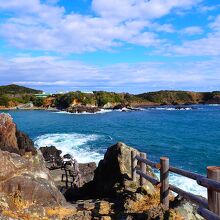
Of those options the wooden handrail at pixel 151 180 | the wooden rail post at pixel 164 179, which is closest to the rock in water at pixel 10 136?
the wooden handrail at pixel 151 180

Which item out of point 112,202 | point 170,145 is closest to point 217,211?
point 112,202

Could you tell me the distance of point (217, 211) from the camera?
6770mm

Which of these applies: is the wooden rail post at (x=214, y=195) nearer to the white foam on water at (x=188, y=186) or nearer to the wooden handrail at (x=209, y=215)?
the wooden handrail at (x=209, y=215)

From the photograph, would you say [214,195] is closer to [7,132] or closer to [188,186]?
[188,186]

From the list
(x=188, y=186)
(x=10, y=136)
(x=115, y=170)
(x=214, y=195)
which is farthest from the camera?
(x=188, y=186)

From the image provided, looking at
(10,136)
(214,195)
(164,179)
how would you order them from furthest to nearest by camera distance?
(10,136) → (164,179) → (214,195)

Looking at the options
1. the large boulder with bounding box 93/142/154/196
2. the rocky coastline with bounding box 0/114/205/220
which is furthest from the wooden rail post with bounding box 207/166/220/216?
the large boulder with bounding box 93/142/154/196

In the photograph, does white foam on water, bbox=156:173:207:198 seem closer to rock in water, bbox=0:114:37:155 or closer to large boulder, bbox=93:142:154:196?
large boulder, bbox=93:142:154:196

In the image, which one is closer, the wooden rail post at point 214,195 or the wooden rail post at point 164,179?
the wooden rail post at point 214,195

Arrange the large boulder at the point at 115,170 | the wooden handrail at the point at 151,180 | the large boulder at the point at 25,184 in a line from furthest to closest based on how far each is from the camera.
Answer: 1. the large boulder at the point at 115,170
2. the large boulder at the point at 25,184
3. the wooden handrail at the point at 151,180

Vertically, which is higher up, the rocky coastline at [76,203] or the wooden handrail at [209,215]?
the wooden handrail at [209,215]

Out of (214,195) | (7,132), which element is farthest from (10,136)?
(214,195)

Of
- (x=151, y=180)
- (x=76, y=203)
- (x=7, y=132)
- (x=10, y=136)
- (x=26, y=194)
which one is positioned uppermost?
(x=7, y=132)

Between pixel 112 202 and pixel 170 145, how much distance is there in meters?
34.2
